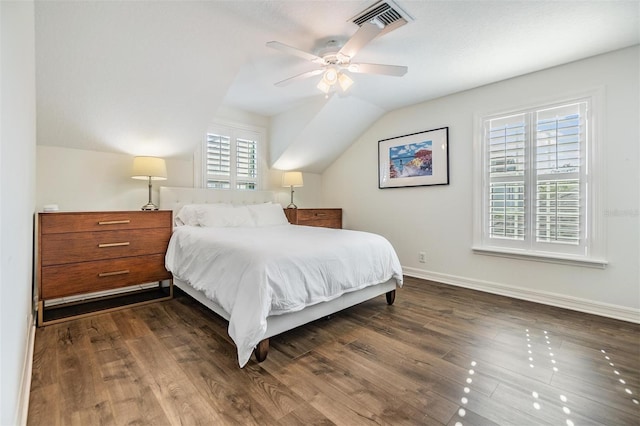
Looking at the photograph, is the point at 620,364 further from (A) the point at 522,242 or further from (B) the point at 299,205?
(B) the point at 299,205

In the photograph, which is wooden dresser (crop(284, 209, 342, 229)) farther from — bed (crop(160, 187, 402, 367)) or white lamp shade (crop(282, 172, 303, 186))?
bed (crop(160, 187, 402, 367))

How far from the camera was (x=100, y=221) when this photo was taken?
258cm

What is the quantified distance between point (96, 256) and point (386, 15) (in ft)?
10.2

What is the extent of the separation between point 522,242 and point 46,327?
14.5 feet

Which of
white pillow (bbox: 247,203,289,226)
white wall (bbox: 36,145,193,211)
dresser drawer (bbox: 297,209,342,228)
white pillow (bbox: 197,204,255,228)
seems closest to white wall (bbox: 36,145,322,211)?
white wall (bbox: 36,145,193,211)

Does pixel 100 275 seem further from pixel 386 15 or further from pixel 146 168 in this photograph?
pixel 386 15

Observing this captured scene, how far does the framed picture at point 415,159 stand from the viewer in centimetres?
362

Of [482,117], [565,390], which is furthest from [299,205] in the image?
[565,390]

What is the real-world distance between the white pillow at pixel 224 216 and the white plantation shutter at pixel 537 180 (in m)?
2.79

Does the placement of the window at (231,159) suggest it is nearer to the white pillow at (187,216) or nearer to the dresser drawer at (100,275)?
the white pillow at (187,216)

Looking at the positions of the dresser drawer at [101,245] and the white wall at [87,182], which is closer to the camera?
the dresser drawer at [101,245]

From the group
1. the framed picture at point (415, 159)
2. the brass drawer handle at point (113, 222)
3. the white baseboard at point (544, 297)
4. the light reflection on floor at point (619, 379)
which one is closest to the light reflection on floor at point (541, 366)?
the light reflection on floor at point (619, 379)

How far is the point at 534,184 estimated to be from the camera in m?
2.95

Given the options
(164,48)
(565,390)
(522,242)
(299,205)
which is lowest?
(565,390)
